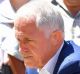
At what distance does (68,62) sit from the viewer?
5.60ft

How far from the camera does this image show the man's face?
1.77 metres

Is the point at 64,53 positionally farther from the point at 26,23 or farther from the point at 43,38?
the point at 26,23

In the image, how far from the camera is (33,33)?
1.78 metres

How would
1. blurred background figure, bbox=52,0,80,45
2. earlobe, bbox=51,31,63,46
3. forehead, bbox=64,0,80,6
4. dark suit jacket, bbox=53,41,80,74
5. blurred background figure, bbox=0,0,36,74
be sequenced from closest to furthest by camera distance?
1. dark suit jacket, bbox=53,41,80,74
2. earlobe, bbox=51,31,63,46
3. blurred background figure, bbox=0,0,36,74
4. blurred background figure, bbox=52,0,80,45
5. forehead, bbox=64,0,80,6

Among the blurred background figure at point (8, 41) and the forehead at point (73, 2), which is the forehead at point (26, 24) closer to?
the blurred background figure at point (8, 41)

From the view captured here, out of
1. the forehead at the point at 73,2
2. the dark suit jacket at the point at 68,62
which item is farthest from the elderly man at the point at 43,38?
the forehead at the point at 73,2

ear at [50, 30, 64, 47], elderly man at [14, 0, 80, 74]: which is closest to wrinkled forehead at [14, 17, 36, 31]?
elderly man at [14, 0, 80, 74]

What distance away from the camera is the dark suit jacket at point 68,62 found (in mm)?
1688

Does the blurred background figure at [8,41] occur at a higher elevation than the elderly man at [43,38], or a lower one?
lower

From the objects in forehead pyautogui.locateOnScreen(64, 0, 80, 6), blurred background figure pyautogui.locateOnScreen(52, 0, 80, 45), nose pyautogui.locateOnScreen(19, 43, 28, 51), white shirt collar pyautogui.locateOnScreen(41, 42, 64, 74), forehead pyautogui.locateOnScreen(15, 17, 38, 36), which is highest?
forehead pyautogui.locateOnScreen(15, 17, 38, 36)

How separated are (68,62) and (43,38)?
177 millimetres

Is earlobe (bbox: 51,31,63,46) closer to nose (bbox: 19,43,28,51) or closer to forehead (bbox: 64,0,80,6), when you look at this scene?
nose (bbox: 19,43,28,51)

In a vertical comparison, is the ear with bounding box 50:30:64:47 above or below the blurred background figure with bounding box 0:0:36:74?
above

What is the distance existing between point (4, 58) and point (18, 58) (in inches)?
3.9
